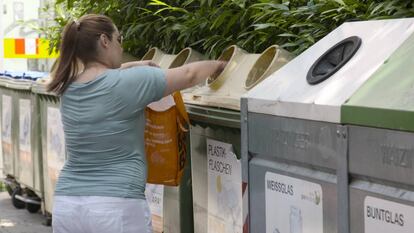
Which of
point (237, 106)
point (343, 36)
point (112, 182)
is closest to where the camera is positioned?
point (343, 36)

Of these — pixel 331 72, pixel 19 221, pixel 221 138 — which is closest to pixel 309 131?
pixel 331 72

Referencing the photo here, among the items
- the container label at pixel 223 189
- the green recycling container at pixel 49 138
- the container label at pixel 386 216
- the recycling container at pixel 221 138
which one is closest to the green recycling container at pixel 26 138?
the green recycling container at pixel 49 138

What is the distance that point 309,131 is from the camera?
9.36 ft

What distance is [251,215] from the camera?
336 centimetres

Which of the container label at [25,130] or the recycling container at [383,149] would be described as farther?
the container label at [25,130]

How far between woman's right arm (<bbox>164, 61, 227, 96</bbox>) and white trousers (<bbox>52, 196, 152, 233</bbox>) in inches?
21.9

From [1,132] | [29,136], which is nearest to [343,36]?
[29,136]

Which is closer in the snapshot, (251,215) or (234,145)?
(251,215)

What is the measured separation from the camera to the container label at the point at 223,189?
4.02 m

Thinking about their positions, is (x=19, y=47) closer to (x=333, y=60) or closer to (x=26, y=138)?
(x=26, y=138)

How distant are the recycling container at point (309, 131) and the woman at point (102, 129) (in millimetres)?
546

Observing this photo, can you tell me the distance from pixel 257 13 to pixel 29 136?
4019 millimetres

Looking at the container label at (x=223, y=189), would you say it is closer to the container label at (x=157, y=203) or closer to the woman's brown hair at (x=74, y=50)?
the container label at (x=157, y=203)

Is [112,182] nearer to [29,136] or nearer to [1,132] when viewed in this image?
[29,136]
